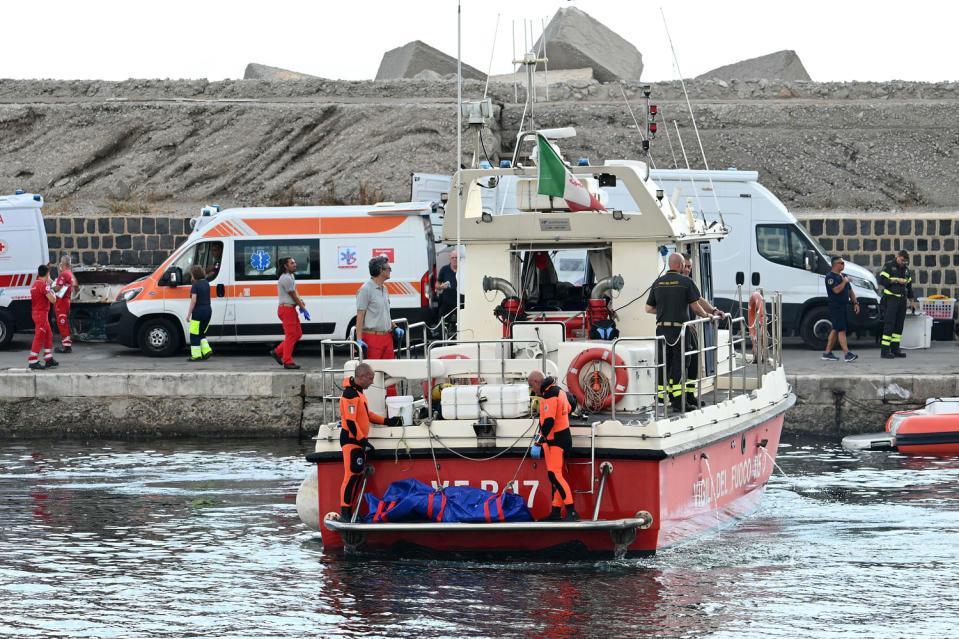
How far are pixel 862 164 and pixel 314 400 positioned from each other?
18099 mm

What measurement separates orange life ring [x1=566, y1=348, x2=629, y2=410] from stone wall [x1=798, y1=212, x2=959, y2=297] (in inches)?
550

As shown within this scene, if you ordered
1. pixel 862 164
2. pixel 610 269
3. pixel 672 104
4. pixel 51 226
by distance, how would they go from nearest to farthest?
1. pixel 610 269
2. pixel 51 226
3. pixel 862 164
4. pixel 672 104

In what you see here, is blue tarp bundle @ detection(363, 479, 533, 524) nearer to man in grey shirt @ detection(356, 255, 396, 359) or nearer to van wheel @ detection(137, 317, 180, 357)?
man in grey shirt @ detection(356, 255, 396, 359)

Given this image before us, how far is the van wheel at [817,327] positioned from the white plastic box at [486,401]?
11626mm

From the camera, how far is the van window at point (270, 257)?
18781 mm

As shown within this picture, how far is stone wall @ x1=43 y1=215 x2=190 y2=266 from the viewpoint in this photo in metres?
23.8

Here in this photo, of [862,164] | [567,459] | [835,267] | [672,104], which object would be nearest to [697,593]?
[567,459]

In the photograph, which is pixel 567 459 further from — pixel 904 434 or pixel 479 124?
pixel 904 434

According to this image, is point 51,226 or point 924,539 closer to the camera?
point 924,539

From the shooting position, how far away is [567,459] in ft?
29.8

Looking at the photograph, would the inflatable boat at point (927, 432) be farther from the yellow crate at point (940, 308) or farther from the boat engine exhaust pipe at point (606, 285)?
the yellow crate at point (940, 308)

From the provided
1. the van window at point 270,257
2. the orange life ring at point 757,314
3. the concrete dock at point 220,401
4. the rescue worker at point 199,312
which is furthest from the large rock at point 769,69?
the orange life ring at point 757,314

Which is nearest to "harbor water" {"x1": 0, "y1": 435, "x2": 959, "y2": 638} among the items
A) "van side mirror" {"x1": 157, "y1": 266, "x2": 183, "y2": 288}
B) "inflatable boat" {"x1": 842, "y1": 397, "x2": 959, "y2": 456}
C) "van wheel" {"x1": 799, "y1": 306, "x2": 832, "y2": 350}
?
"inflatable boat" {"x1": 842, "y1": 397, "x2": 959, "y2": 456}

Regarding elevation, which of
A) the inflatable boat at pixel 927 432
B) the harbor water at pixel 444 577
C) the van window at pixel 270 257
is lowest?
the harbor water at pixel 444 577
